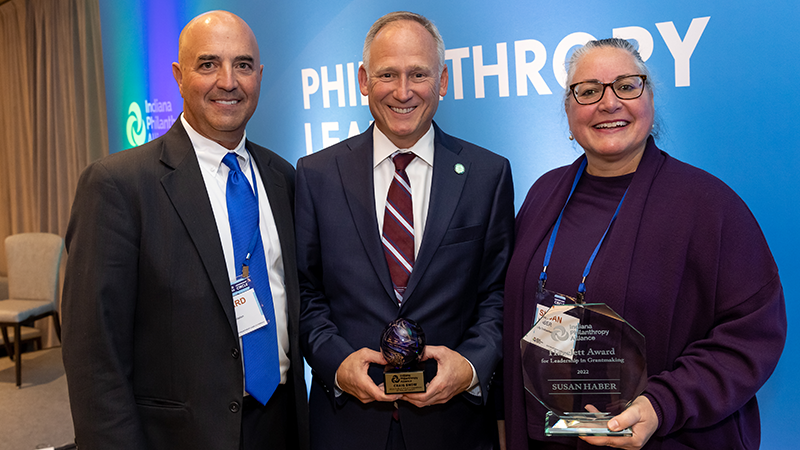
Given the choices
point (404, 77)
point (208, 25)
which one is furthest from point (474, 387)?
point (208, 25)

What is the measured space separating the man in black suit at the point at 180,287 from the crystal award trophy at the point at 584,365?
91cm

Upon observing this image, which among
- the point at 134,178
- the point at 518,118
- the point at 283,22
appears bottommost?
the point at 134,178

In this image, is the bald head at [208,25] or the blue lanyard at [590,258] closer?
the blue lanyard at [590,258]

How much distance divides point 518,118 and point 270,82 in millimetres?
1909

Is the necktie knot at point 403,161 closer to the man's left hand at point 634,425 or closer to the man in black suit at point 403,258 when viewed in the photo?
the man in black suit at point 403,258

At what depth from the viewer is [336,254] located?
1.98 m

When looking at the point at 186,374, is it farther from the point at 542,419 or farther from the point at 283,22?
the point at 283,22

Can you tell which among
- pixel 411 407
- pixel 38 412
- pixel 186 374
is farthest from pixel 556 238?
pixel 38 412

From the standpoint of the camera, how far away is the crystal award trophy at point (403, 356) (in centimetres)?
165

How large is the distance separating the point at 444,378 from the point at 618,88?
1.03 metres

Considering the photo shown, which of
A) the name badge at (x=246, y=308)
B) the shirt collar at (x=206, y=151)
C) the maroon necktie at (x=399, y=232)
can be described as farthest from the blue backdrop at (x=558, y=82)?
the name badge at (x=246, y=308)

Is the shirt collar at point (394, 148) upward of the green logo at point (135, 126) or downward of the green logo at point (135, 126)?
downward

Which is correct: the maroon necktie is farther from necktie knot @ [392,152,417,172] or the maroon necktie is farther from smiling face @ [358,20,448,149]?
smiling face @ [358,20,448,149]

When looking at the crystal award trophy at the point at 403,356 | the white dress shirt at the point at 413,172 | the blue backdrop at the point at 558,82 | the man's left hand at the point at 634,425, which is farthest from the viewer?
the blue backdrop at the point at 558,82
